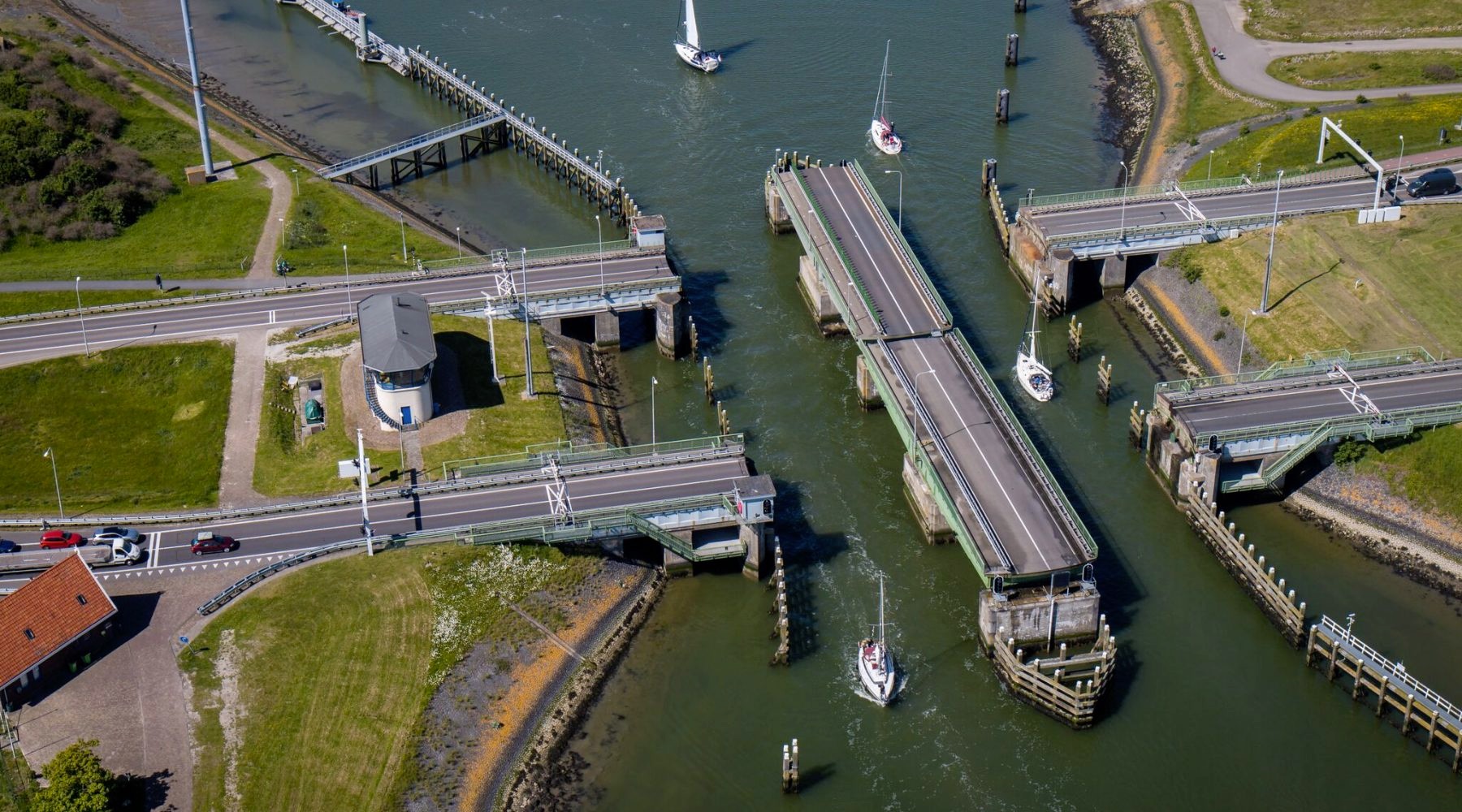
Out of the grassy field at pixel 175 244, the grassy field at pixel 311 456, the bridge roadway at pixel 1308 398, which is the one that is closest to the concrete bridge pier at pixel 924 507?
the bridge roadway at pixel 1308 398

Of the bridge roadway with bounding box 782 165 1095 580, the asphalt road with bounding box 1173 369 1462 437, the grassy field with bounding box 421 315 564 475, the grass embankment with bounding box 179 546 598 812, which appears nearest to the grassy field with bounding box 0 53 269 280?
the grassy field with bounding box 421 315 564 475

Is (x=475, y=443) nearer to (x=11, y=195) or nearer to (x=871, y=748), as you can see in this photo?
(x=871, y=748)

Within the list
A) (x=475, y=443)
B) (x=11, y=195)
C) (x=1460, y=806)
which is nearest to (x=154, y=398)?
(x=475, y=443)

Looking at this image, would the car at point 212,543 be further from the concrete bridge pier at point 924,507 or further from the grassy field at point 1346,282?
the grassy field at point 1346,282

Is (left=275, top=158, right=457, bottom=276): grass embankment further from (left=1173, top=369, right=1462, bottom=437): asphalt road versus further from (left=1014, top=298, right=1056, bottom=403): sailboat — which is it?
(left=1173, top=369, right=1462, bottom=437): asphalt road

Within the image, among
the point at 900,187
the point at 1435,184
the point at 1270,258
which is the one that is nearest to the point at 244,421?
the point at 900,187
